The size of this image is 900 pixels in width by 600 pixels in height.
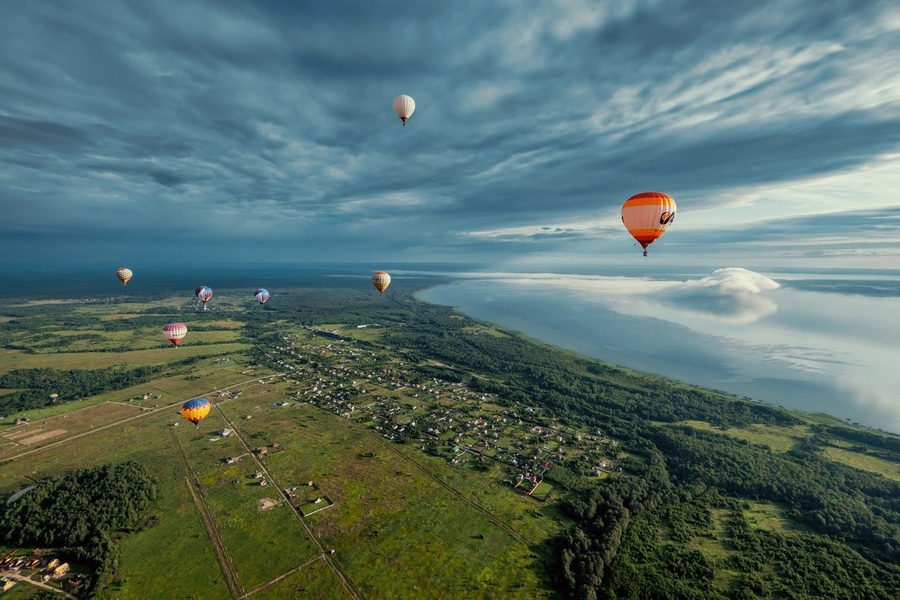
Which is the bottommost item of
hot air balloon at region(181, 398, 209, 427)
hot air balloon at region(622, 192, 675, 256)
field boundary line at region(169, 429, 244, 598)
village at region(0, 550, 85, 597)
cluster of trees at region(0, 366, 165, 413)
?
cluster of trees at region(0, 366, 165, 413)

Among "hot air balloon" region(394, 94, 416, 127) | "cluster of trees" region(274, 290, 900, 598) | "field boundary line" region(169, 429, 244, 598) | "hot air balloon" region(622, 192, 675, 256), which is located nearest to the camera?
"field boundary line" region(169, 429, 244, 598)

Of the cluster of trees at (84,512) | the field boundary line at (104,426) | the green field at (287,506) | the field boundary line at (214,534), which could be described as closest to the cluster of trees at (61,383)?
the green field at (287,506)

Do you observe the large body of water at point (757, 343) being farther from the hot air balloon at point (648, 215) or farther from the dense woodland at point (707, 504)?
the hot air balloon at point (648, 215)

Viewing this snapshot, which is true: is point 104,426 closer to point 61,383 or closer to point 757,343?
point 61,383

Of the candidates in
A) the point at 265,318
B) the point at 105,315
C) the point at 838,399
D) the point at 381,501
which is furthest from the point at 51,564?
the point at 105,315

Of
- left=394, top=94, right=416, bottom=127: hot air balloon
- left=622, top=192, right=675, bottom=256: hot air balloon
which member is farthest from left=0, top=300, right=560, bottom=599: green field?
left=394, top=94, right=416, bottom=127: hot air balloon

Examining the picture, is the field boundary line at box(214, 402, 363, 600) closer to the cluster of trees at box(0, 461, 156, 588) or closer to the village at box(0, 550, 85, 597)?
the cluster of trees at box(0, 461, 156, 588)
